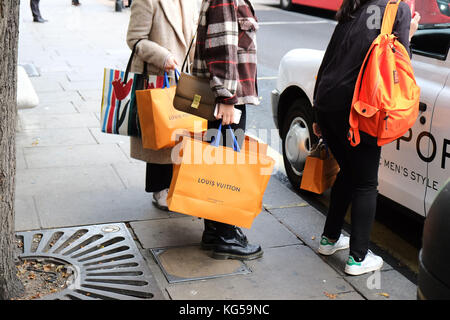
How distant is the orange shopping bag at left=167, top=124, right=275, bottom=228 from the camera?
371 centimetres

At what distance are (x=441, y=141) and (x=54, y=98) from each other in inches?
233

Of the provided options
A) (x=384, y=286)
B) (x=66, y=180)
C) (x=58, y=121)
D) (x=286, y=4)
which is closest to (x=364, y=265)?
(x=384, y=286)

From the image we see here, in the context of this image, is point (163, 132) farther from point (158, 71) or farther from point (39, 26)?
point (39, 26)

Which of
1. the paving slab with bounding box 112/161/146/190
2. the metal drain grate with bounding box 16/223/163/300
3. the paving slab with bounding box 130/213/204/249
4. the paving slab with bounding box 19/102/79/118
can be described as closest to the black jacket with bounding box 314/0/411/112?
the paving slab with bounding box 130/213/204/249

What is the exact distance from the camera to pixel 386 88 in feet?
11.4

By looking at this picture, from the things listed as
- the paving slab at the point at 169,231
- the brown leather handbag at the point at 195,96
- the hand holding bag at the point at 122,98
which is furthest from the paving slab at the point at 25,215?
the brown leather handbag at the point at 195,96

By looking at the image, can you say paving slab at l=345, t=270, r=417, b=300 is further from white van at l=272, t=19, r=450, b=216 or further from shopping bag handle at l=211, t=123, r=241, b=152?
shopping bag handle at l=211, t=123, r=241, b=152

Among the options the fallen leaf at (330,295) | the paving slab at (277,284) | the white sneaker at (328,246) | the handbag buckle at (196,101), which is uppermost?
the handbag buckle at (196,101)

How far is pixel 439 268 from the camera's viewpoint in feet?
7.60

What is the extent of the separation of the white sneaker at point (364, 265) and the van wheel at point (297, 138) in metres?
1.34

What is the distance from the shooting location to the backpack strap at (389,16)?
3.47 meters

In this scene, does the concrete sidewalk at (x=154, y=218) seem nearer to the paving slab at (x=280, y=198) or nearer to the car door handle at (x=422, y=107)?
the paving slab at (x=280, y=198)

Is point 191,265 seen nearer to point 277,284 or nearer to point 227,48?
point 277,284

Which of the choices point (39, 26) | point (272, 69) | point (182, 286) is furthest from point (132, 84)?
point (39, 26)
